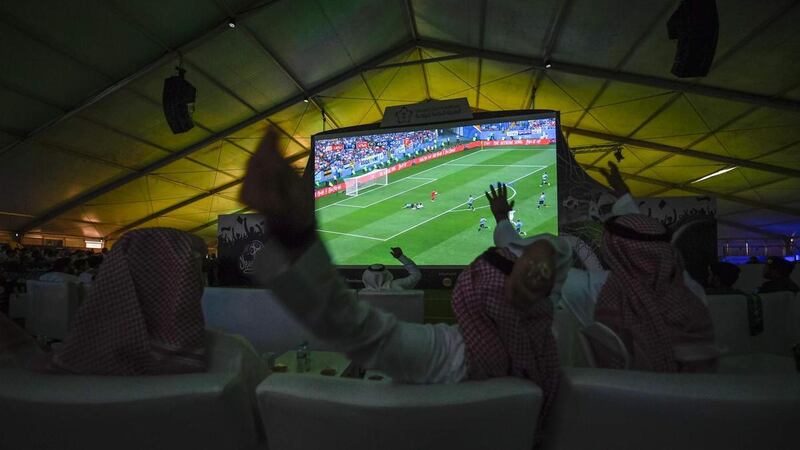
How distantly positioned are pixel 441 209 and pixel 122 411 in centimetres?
642

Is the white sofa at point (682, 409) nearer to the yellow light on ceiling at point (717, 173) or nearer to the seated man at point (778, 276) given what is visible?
the seated man at point (778, 276)

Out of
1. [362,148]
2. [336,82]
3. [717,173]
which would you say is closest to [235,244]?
[362,148]

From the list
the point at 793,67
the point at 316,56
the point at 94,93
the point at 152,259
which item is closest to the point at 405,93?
the point at 316,56

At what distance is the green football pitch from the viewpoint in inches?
263

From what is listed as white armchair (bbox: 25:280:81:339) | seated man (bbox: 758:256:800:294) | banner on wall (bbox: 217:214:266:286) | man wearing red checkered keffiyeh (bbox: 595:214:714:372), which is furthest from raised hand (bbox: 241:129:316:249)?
banner on wall (bbox: 217:214:266:286)

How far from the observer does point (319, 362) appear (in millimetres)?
2500

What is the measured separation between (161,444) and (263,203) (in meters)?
0.52

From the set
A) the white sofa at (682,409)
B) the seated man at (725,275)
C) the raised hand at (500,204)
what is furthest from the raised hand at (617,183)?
the seated man at (725,275)

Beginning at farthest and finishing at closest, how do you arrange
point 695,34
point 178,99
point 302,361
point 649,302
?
point 178,99
point 695,34
point 302,361
point 649,302

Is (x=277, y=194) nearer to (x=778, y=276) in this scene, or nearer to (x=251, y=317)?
(x=251, y=317)

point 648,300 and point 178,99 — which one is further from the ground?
point 178,99

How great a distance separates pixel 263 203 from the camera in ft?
2.32

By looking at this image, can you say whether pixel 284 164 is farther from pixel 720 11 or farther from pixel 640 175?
pixel 640 175

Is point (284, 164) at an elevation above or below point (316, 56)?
below
